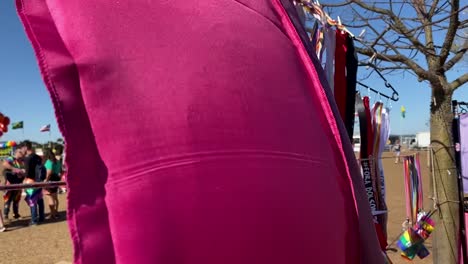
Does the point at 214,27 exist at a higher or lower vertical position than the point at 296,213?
higher

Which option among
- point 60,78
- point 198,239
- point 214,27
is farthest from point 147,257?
point 214,27

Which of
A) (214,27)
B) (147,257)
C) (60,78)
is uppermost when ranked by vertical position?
(214,27)

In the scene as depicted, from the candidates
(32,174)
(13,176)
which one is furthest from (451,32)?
(13,176)

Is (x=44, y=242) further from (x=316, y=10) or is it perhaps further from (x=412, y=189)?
(x=316, y=10)

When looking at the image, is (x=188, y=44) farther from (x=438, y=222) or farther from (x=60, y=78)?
(x=438, y=222)

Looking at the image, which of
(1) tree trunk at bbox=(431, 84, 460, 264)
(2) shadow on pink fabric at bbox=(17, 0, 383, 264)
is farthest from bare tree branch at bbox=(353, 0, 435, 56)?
(2) shadow on pink fabric at bbox=(17, 0, 383, 264)

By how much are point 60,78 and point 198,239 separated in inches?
15.4

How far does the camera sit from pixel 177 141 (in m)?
0.76

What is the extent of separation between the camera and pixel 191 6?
0.86 m

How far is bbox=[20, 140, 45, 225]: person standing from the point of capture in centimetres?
873

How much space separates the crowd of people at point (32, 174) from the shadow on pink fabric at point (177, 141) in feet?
28.1

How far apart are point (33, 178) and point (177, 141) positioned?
9173 millimetres

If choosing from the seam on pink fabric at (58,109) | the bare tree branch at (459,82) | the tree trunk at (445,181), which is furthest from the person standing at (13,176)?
the seam on pink fabric at (58,109)

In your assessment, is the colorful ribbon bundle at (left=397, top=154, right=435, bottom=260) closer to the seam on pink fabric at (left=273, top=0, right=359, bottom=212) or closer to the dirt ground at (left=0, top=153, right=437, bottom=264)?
the dirt ground at (left=0, top=153, right=437, bottom=264)
